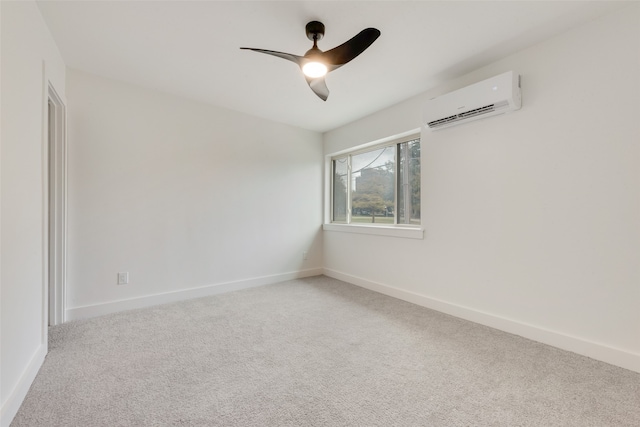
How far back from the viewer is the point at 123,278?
2.85 meters

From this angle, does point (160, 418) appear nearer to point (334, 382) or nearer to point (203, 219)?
point (334, 382)

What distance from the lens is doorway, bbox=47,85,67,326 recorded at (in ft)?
7.97

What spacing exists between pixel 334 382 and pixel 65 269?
2.59 metres

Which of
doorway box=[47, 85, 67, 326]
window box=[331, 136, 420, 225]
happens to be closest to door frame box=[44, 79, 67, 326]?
doorway box=[47, 85, 67, 326]

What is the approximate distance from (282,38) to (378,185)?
7.49ft

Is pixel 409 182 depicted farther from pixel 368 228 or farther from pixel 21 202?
pixel 21 202

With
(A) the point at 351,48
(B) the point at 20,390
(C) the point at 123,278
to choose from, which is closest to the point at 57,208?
(C) the point at 123,278

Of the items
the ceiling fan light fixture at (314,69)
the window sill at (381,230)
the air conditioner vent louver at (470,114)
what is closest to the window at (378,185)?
the window sill at (381,230)

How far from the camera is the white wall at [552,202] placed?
1.82 m

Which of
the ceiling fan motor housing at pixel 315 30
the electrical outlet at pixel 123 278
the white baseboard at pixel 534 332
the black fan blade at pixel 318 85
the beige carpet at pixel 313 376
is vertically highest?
the ceiling fan motor housing at pixel 315 30

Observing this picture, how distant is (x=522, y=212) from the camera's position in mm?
2266

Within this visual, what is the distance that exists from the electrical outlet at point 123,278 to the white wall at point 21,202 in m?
0.92

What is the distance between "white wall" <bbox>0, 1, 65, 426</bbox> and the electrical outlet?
36.3 inches

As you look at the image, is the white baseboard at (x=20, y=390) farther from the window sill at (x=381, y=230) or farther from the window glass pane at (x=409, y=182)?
the window glass pane at (x=409, y=182)
